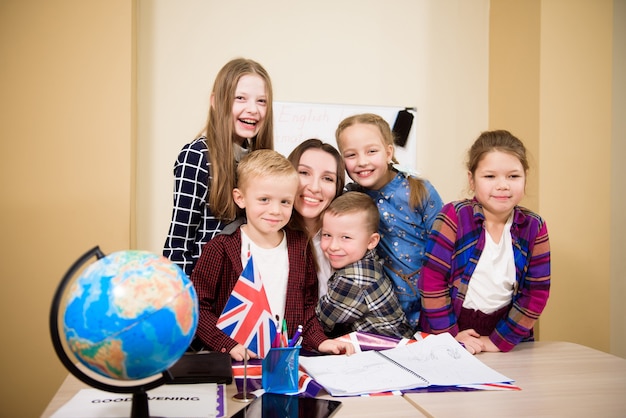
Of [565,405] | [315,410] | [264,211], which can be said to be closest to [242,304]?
[315,410]

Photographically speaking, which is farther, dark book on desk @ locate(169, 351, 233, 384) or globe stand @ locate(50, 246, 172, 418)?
dark book on desk @ locate(169, 351, 233, 384)

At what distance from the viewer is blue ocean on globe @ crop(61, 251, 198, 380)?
93cm

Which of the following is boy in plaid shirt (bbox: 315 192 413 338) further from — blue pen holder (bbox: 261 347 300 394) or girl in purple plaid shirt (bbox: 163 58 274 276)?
blue pen holder (bbox: 261 347 300 394)

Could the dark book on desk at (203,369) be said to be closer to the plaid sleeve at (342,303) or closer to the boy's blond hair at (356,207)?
the plaid sleeve at (342,303)

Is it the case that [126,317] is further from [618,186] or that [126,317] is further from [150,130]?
[618,186]

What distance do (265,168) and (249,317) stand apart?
631 mm

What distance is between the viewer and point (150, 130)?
346 centimetres

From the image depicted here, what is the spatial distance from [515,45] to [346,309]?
2.56 m

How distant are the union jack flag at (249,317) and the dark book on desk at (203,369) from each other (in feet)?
0.45

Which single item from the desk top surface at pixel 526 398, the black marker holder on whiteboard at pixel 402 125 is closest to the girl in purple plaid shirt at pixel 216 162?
the desk top surface at pixel 526 398

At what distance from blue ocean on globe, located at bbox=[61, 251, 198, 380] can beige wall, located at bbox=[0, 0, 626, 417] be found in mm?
2250

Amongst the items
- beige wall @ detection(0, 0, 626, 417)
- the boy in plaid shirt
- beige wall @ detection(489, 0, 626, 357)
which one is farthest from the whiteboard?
the boy in plaid shirt

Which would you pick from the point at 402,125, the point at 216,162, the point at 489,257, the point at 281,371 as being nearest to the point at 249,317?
the point at 281,371

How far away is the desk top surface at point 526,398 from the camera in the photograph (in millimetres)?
1216
